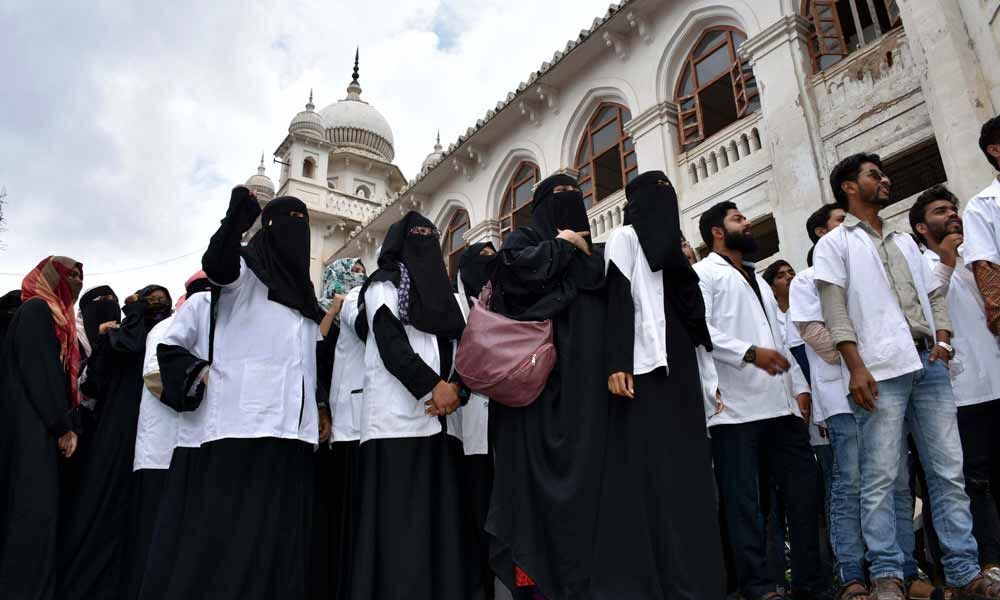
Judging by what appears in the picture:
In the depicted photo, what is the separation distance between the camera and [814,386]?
3.32m

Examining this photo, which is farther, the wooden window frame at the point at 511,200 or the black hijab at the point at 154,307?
the wooden window frame at the point at 511,200

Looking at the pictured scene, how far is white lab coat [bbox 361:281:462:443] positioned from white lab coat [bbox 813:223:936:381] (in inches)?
74.2

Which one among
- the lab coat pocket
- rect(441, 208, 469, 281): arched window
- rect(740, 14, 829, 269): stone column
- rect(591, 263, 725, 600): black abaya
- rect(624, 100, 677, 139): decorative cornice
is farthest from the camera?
rect(441, 208, 469, 281): arched window

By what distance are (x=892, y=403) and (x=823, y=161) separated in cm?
584

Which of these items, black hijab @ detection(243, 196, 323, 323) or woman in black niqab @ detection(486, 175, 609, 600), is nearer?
woman in black niqab @ detection(486, 175, 609, 600)

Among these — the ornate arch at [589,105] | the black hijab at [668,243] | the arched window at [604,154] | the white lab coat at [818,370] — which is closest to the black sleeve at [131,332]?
the black hijab at [668,243]

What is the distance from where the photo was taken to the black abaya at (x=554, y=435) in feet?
8.34

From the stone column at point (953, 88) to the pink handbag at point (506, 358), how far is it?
5.47 m

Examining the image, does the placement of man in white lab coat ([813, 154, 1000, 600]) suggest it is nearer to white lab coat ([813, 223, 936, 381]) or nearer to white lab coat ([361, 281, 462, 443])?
white lab coat ([813, 223, 936, 381])

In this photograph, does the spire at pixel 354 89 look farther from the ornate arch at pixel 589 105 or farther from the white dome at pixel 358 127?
the ornate arch at pixel 589 105

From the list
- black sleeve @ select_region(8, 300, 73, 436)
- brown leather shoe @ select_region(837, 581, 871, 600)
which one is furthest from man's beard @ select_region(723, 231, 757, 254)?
black sleeve @ select_region(8, 300, 73, 436)

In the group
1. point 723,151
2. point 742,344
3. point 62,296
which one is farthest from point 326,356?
point 723,151

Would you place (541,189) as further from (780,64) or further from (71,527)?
(780,64)

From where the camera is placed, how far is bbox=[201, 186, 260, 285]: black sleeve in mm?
2912
